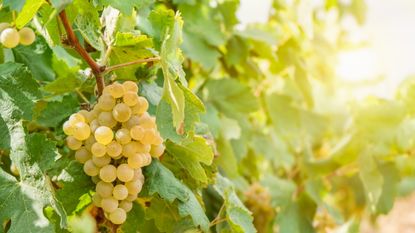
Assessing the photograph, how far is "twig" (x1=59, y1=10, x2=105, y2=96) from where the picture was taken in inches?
26.9

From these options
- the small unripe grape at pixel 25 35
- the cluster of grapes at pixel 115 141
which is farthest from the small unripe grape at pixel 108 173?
the small unripe grape at pixel 25 35

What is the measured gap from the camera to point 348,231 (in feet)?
4.05

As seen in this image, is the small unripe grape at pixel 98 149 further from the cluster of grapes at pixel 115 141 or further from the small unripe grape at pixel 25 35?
the small unripe grape at pixel 25 35

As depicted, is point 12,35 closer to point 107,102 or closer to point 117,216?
point 107,102

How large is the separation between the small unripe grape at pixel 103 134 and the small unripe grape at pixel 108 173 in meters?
0.03

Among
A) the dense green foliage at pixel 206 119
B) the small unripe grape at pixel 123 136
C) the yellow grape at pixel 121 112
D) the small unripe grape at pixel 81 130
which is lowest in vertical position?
the dense green foliage at pixel 206 119

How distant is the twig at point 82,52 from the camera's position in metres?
0.68

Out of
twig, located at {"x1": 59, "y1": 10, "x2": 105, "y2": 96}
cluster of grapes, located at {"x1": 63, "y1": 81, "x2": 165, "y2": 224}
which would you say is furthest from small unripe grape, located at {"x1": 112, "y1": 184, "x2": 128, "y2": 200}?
twig, located at {"x1": 59, "y1": 10, "x2": 105, "y2": 96}

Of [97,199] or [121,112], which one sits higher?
[121,112]

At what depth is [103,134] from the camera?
0.69 meters

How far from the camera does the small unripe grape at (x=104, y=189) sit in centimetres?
72

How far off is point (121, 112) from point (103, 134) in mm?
31

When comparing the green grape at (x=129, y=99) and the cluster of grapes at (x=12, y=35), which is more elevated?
the cluster of grapes at (x=12, y=35)

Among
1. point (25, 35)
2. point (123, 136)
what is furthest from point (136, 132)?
point (25, 35)
